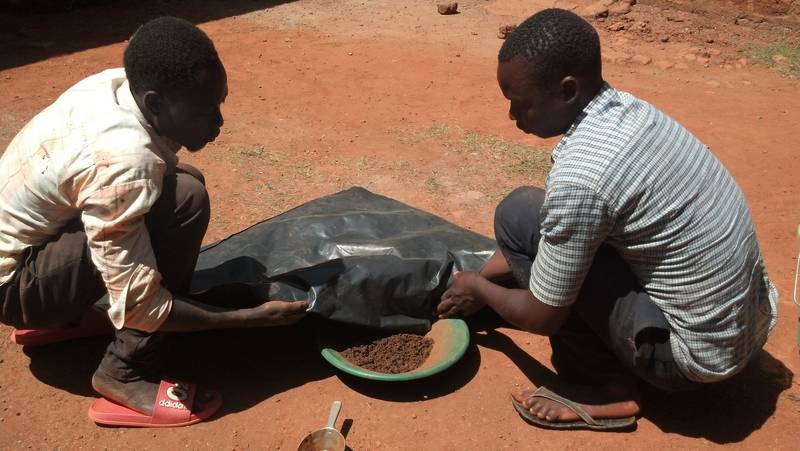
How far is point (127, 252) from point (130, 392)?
659 millimetres

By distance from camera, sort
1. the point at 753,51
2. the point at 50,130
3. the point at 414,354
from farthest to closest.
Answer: the point at 753,51, the point at 414,354, the point at 50,130

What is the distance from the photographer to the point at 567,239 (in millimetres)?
2133

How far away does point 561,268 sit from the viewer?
2178 mm

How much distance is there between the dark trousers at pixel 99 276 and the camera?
2379 mm

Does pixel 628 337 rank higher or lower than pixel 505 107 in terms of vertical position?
higher

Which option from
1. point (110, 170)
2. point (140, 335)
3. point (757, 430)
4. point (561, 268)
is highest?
point (110, 170)

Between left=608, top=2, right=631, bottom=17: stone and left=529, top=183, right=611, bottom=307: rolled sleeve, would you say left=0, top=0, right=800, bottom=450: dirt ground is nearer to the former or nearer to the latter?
left=608, top=2, right=631, bottom=17: stone

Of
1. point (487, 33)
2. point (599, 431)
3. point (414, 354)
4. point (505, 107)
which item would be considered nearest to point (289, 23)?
point (487, 33)

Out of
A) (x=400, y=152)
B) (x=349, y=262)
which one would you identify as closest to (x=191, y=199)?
(x=349, y=262)

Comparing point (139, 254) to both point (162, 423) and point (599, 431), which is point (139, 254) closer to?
point (162, 423)

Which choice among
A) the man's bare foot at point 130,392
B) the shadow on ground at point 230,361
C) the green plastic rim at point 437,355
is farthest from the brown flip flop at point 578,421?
the man's bare foot at point 130,392

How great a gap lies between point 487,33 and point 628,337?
5392 mm

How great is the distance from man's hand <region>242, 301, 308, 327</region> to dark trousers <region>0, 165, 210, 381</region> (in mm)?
307

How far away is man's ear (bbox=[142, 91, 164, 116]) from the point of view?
220 cm
